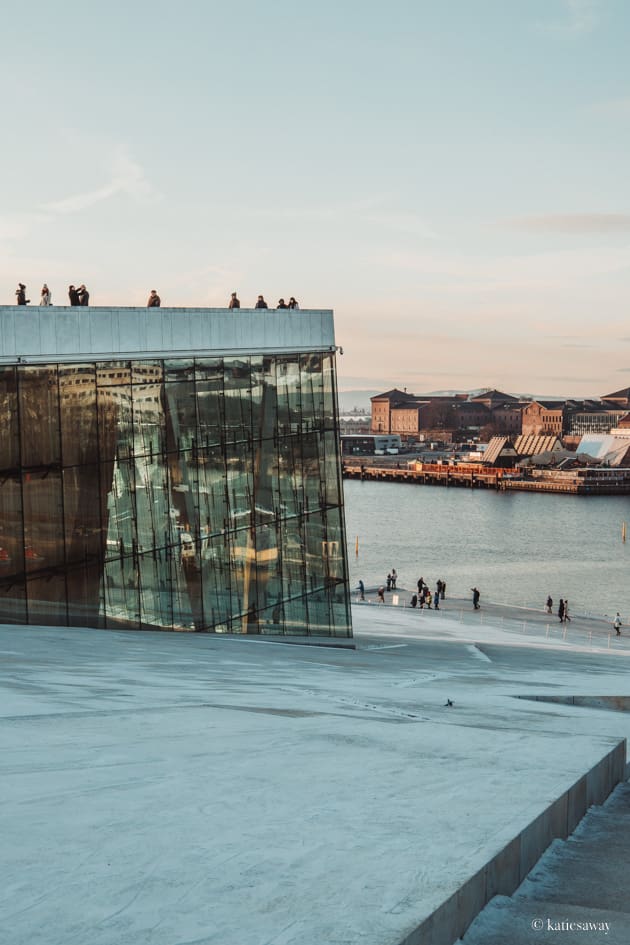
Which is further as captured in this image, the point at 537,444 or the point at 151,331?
the point at 537,444

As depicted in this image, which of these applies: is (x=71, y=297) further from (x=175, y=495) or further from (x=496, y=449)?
(x=496, y=449)

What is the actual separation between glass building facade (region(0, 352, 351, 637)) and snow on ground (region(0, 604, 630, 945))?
5128 millimetres

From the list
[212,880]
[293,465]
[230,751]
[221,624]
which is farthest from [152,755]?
[293,465]

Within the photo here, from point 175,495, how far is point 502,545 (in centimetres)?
5596

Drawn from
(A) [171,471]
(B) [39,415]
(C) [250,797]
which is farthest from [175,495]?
(C) [250,797]

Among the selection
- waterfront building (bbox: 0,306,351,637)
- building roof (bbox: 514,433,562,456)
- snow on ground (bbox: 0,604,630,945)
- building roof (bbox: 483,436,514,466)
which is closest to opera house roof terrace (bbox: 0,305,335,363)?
waterfront building (bbox: 0,306,351,637)

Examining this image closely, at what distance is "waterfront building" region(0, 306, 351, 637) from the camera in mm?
13031

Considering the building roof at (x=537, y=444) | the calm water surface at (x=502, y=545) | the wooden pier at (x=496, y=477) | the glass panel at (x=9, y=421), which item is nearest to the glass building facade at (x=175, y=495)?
the glass panel at (x=9, y=421)

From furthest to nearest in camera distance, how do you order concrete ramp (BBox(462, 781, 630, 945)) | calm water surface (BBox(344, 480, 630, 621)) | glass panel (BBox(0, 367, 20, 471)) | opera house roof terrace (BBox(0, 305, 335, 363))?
1. calm water surface (BBox(344, 480, 630, 621))
2. opera house roof terrace (BBox(0, 305, 335, 363))
3. glass panel (BBox(0, 367, 20, 471))
4. concrete ramp (BBox(462, 781, 630, 945))

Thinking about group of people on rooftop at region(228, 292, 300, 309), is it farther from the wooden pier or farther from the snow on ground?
the wooden pier

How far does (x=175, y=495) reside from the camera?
1520 cm

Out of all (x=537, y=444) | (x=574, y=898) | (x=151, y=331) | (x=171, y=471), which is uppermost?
(x=151, y=331)

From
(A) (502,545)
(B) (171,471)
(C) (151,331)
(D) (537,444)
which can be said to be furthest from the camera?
(D) (537,444)

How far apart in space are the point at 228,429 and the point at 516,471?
12861 centimetres
